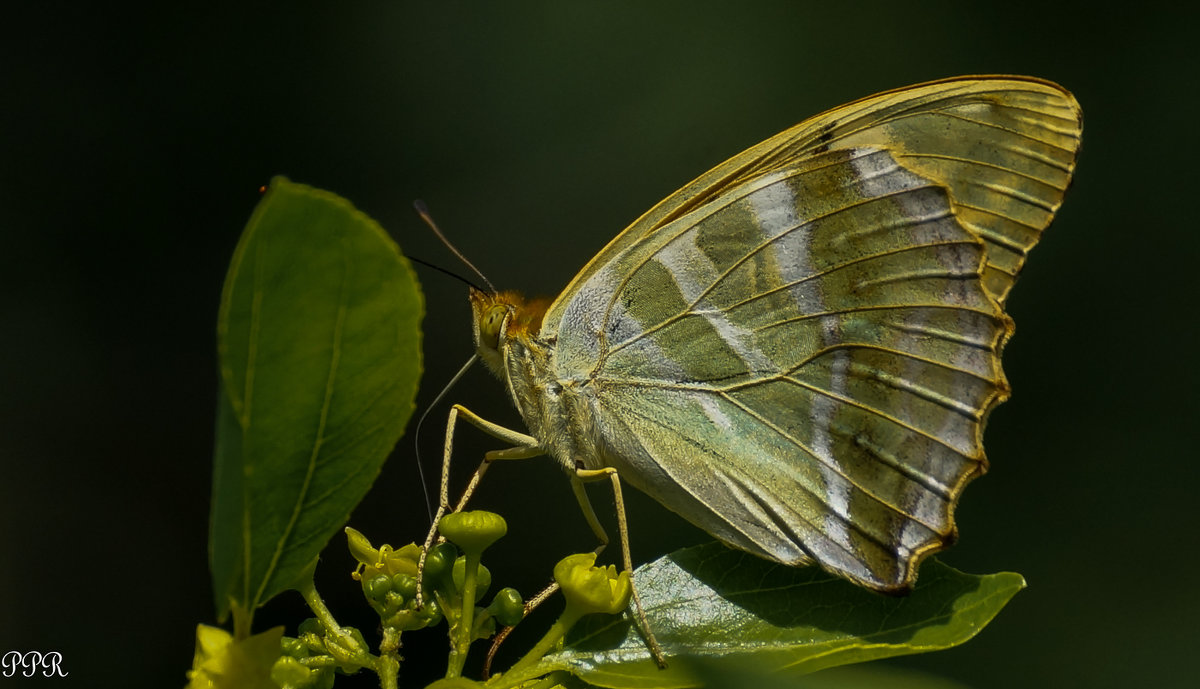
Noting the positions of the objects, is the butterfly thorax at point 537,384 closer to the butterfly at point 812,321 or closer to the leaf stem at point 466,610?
the butterfly at point 812,321

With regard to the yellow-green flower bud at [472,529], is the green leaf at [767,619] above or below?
Answer: below

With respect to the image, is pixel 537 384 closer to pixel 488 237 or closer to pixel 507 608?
pixel 507 608

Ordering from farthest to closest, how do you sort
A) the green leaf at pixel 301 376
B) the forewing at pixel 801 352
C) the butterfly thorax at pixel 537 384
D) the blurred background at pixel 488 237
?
1. the blurred background at pixel 488 237
2. the butterfly thorax at pixel 537 384
3. the forewing at pixel 801 352
4. the green leaf at pixel 301 376

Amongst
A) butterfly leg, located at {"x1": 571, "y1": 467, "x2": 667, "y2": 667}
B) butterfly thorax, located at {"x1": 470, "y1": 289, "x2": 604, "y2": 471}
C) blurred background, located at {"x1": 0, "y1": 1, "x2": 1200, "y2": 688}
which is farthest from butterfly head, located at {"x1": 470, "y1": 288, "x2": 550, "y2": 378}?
blurred background, located at {"x1": 0, "y1": 1, "x2": 1200, "y2": 688}

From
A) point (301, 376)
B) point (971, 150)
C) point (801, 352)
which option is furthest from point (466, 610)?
point (971, 150)

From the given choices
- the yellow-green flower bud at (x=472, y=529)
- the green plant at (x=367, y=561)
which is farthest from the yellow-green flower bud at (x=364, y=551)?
the yellow-green flower bud at (x=472, y=529)

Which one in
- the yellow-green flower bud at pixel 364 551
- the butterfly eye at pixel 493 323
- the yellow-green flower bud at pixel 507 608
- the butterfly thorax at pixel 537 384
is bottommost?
the yellow-green flower bud at pixel 507 608
